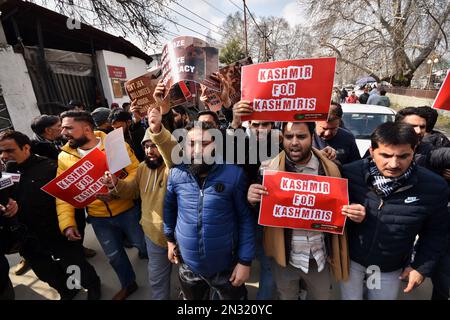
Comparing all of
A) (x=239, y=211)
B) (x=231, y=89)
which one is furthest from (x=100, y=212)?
(x=231, y=89)

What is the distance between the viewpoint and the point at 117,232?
262 centimetres

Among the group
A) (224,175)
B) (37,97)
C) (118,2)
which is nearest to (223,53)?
(118,2)

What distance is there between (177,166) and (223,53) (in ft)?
91.9

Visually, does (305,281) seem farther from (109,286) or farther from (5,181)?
(5,181)

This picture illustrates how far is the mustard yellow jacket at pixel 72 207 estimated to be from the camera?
229cm

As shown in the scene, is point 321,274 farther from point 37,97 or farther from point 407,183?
point 37,97

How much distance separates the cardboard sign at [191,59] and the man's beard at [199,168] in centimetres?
74

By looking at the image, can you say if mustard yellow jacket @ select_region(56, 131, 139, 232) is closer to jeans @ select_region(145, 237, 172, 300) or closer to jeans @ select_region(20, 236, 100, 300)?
jeans @ select_region(20, 236, 100, 300)

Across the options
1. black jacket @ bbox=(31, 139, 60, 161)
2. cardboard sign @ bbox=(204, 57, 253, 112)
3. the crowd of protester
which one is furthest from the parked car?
black jacket @ bbox=(31, 139, 60, 161)

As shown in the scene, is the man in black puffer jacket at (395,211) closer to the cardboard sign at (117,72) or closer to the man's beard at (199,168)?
the man's beard at (199,168)

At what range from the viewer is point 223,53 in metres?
27.3

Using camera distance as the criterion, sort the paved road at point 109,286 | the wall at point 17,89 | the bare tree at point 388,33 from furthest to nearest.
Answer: the bare tree at point 388,33 < the wall at point 17,89 < the paved road at point 109,286

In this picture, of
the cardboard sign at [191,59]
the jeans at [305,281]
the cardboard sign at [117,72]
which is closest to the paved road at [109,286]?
the jeans at [305,281]

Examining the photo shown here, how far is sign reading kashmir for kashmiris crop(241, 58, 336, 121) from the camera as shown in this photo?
5.56 feet
